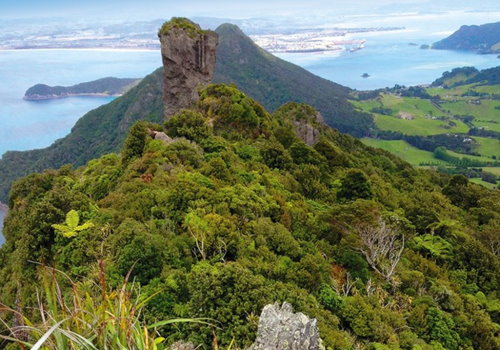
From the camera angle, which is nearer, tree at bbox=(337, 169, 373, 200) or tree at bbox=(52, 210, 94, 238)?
tree at bbox=(52, 210, 94, 238)

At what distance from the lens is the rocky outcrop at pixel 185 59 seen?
3572cm

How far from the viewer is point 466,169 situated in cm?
8812

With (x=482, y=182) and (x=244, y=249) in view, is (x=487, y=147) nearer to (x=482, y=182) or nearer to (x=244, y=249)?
(x=482, y=182)

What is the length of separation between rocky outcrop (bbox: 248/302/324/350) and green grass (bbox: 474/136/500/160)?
4378 inches

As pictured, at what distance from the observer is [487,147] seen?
354ft

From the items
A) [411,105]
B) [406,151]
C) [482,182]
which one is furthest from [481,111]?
[482,182]

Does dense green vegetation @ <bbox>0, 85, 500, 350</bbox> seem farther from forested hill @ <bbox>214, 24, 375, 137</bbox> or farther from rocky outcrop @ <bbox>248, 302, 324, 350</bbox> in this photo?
forested hill @ <bbox>214, 24, 375, 137</bbox>

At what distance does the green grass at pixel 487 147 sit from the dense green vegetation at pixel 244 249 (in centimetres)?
8960

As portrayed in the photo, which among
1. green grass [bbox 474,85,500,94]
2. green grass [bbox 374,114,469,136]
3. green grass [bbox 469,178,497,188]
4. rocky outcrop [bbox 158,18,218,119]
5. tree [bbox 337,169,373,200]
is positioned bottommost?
green grass [bbox 469,178,497,188]

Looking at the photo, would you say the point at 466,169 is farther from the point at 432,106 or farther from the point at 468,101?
the point at 468,101

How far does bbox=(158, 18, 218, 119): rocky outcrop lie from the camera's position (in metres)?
35.7

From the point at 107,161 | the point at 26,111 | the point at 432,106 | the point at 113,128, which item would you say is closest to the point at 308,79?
the point at 432,106

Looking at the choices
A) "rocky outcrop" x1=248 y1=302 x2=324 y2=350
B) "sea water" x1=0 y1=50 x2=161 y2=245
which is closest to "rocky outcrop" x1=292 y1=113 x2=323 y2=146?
"rocky outcrop" x1=248 y1=302 x2=324 y2=350

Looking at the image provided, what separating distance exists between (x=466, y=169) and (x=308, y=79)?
252ft
